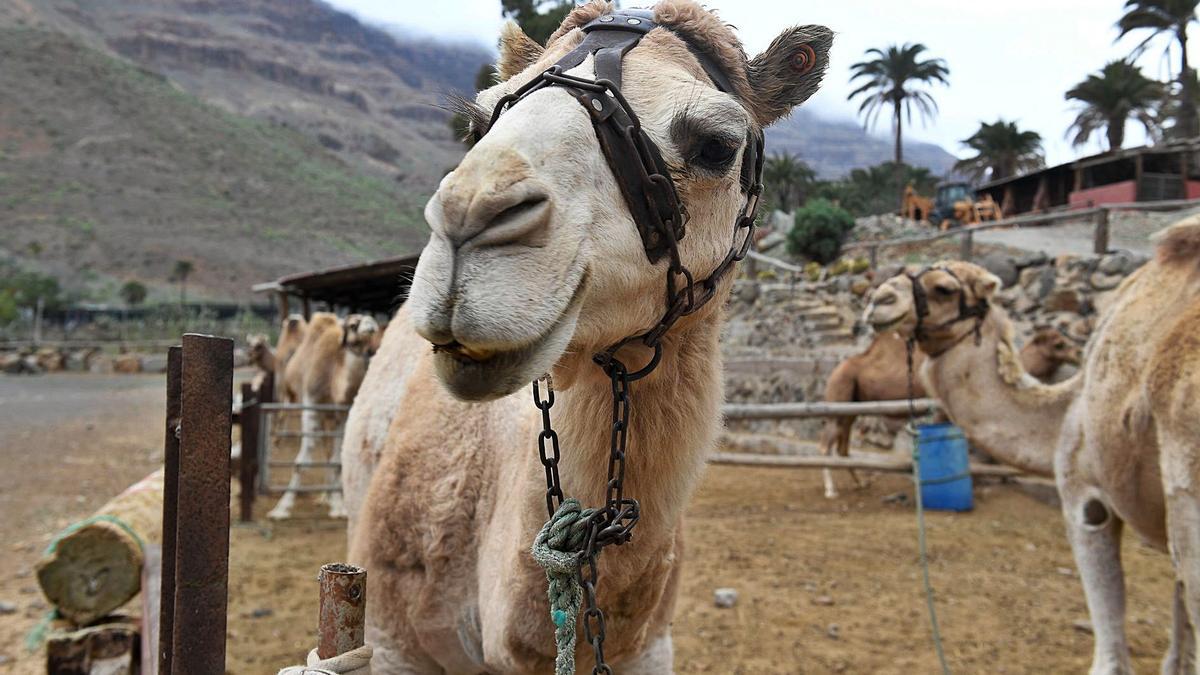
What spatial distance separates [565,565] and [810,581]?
5.16 m

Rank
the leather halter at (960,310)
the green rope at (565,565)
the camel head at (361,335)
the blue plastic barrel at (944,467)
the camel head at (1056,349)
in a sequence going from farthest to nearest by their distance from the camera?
the camel head at (361,335), the camel head at (1056,349), the blue plastic barrel at (944,467), the leather halter at (960,310), the green rope at (565,565)

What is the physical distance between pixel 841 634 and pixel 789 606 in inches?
21.8

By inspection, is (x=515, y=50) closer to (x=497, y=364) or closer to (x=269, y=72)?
(x=497, y=364)

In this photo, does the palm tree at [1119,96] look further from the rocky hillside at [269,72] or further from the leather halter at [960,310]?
the rocky hillside at [269,72]

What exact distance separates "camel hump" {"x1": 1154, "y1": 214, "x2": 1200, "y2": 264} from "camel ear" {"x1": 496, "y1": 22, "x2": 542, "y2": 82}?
3385 millimetres

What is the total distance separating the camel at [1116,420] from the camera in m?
3.11

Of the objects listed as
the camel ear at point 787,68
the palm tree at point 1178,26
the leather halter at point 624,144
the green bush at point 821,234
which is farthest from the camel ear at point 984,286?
the palm tree at point 1178,26

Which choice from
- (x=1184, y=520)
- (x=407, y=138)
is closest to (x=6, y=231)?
(x=1184, y=520)

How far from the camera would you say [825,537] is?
7.35m

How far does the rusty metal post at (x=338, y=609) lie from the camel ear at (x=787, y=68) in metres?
1.44

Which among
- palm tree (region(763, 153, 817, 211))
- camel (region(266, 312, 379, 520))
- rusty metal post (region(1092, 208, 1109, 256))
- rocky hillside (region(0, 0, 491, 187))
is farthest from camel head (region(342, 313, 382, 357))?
rocky hillside (region(0, 0, 491, 187))

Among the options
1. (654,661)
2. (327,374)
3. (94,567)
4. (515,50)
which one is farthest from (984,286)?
(327,374)

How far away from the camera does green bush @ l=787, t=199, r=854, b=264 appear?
75.2 feet

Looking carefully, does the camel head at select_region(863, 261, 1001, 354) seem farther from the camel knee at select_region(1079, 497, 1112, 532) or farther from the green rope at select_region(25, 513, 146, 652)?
the green rope at select_region(25, 513, 146, 652)
